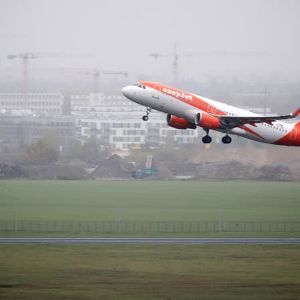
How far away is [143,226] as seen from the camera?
84438 mm

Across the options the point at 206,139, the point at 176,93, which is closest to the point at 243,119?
the point at 206,139

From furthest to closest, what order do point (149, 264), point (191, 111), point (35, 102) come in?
point (35, 102), point (191, 111), point (149, 264)

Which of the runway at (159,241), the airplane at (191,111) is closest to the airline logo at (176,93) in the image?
the airplane at (191,111)

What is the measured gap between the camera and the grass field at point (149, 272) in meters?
53.6

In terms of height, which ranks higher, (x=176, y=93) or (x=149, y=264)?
(x=176, y=93)

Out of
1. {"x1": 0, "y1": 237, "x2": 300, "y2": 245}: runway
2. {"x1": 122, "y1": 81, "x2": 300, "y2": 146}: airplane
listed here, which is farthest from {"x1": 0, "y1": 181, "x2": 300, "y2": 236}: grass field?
{"x1": 0, "y1": 237, "x2": 300, "y2": 245}: runway

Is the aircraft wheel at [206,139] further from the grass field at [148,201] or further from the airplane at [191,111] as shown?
the grass field at [148,201]

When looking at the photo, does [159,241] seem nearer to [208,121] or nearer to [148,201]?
[208,121]

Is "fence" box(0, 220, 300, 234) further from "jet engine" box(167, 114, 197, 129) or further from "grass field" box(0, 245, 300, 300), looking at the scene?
"grass field" box(0, 245, 300, 300)

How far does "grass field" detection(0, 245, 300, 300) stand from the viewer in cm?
5356

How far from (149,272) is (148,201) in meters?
45.5

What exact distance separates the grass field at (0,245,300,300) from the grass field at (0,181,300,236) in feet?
73.5

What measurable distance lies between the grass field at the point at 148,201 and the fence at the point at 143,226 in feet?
9.15

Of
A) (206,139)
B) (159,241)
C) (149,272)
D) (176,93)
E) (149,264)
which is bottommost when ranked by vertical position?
(149,272)
